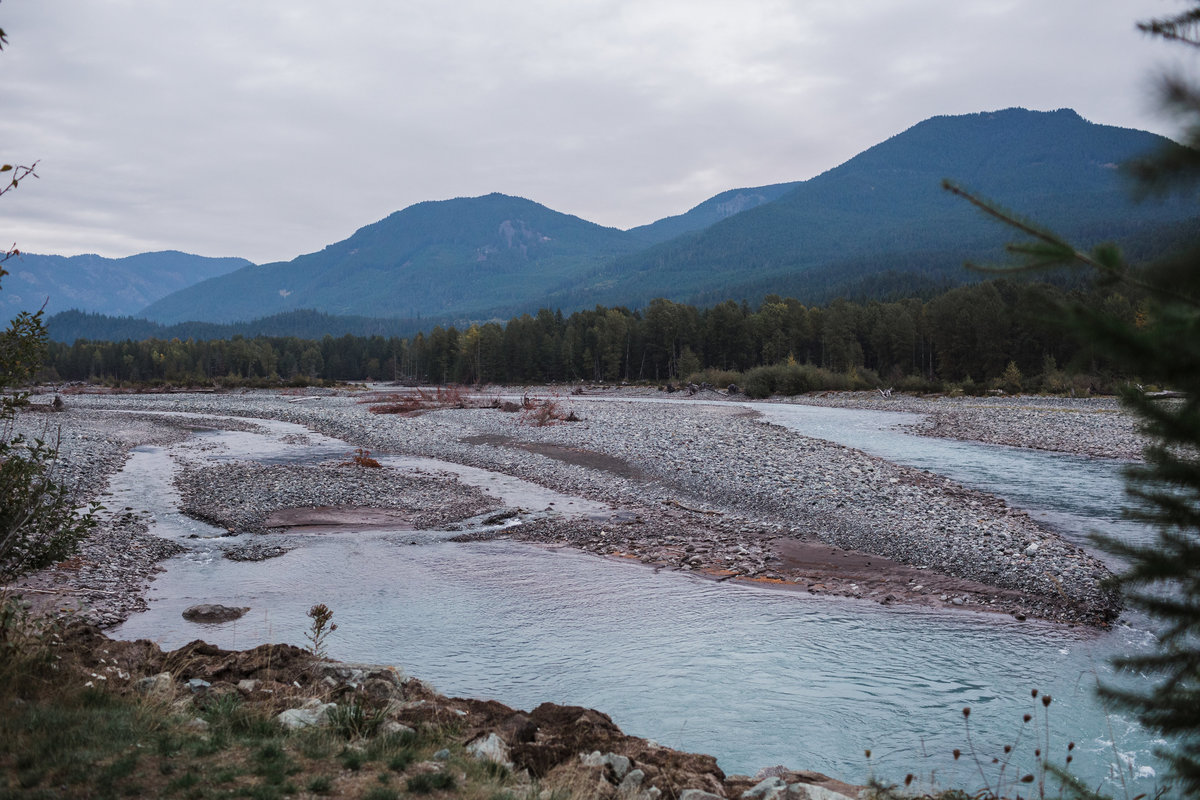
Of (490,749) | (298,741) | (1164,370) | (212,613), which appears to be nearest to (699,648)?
(490,749)

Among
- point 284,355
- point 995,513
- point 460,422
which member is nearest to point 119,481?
point 460,422

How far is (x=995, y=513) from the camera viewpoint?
1717 cm

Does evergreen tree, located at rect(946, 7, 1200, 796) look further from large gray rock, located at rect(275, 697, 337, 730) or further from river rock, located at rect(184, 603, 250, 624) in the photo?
river rock, located at rect(184, 603, 250, 624)

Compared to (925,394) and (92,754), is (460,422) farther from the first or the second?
(925,394)

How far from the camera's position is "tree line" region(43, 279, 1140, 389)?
79225 mm

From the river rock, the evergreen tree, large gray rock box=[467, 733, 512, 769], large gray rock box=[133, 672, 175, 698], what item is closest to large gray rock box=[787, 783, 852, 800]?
large gray rock box=[467, 733, 512, 769]

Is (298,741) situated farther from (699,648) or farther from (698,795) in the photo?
(699,648)

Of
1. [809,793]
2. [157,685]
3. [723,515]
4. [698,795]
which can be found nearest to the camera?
[698,795]

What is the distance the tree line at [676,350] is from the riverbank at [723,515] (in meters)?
40.1

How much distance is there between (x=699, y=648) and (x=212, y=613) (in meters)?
7.95

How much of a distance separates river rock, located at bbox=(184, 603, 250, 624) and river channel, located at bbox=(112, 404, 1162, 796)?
0.89 ft

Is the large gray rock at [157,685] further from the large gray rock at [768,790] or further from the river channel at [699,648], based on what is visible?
the large gray rock at [768,790]

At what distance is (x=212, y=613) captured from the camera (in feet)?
37.1

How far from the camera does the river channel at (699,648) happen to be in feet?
24.8
